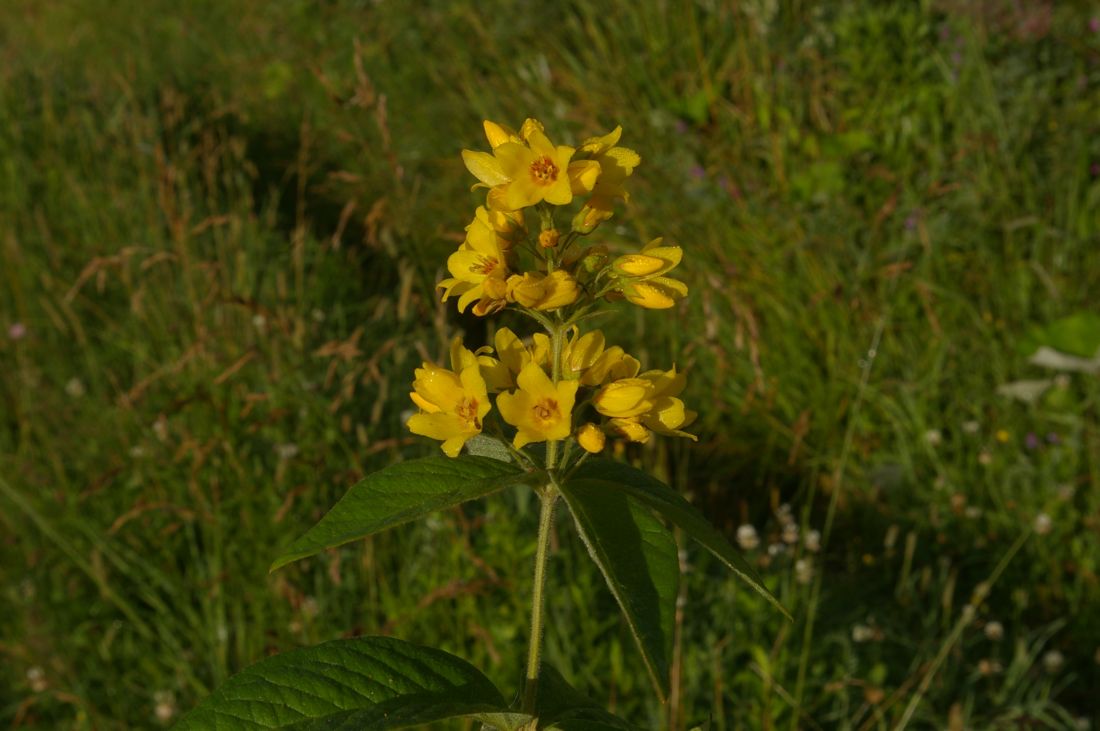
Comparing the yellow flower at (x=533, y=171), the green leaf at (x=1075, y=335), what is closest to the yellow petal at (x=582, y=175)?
the yellow flower at (x=533, y=171)

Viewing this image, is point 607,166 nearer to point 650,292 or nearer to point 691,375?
point 650,292

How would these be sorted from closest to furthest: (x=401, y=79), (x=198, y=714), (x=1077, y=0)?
(x=198, y=714), (x=1077, y=0), (x=401, y=79)

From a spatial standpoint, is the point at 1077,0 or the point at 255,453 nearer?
the point at 255,453

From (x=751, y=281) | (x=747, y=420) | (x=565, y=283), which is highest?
(x=565, y=283)

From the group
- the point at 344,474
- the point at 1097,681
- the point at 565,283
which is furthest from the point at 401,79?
the point at 565,283

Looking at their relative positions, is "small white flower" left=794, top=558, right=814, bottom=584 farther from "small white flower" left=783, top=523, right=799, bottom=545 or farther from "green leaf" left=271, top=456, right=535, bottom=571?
"green leaf" left=271, top=456, right=535, bottom=571

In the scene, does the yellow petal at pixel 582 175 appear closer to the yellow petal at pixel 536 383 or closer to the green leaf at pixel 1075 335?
the yellow petal at pixel 536 383

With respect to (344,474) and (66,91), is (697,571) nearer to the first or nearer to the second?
(344,474)
